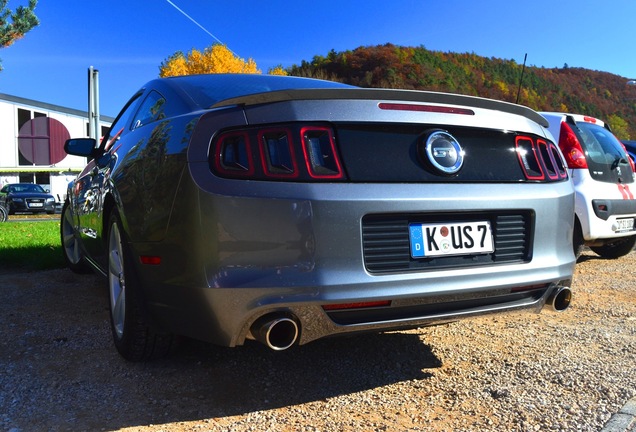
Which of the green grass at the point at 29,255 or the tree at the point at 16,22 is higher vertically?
the tree at the point at 16,22

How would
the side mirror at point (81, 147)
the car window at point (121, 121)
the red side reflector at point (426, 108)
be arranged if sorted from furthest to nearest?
the side mirror at point (81, 147) → the car window at point (121, 121) → the red side reflector at point (426, 108)

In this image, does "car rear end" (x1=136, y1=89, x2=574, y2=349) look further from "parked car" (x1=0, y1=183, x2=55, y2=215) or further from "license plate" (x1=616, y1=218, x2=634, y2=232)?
"parked car" (x1=0, y1=183, x2=55, y2=215)

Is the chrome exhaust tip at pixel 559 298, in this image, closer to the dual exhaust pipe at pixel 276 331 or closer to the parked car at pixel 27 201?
the dual exhaust pipe at pixel 276 331

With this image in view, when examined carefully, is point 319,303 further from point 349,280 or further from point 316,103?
point 316,103

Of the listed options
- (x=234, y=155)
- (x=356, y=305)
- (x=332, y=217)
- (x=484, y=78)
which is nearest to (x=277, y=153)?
(x=234, y=155)

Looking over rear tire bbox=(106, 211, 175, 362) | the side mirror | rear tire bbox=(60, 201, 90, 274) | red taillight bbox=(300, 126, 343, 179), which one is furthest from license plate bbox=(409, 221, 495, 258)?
rear tire bbox=(60, 201, 90, 274)

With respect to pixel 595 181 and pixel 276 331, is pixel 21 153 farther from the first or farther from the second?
pixel 276 331

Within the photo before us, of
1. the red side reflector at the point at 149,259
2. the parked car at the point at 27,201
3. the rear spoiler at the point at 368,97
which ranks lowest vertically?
→ the parked car at the point at 27,201

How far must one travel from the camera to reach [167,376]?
2.72 m

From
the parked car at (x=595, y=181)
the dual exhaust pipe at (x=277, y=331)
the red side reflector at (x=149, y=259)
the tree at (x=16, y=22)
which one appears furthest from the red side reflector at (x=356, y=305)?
the tree at (x=16, y=22)

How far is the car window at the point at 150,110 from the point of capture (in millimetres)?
2975

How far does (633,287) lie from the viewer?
16.1ft

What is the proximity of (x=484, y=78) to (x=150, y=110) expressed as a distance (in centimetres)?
6890

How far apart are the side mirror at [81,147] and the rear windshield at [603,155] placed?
4.49 metres
